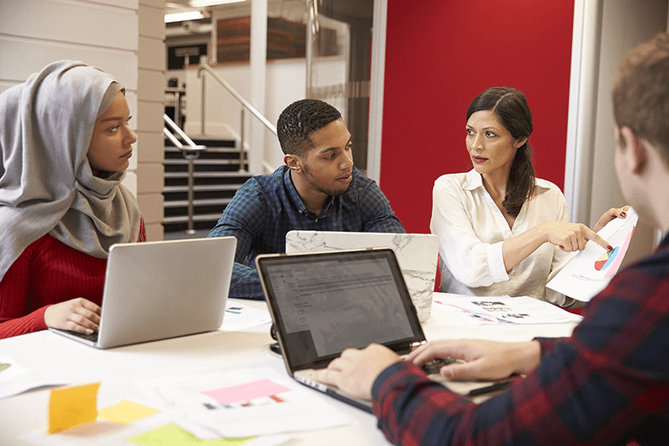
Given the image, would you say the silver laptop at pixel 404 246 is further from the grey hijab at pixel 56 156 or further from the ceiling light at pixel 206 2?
the ceiling light at pixel 206 2

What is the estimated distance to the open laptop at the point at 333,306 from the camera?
1.06 meters

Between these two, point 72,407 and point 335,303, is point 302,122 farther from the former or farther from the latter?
point 72,407

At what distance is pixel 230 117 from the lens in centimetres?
967

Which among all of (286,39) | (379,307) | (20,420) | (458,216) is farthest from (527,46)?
(286,39)

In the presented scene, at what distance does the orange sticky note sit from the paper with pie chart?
4.43 ft

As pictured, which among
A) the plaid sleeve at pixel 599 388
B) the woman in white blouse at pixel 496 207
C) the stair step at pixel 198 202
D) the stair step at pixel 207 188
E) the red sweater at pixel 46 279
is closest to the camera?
the plaid sleeve at pixel 599 388

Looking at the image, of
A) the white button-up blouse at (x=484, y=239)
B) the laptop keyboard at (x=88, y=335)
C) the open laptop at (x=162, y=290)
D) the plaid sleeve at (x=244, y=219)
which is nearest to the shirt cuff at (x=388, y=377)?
the open laptop at (x=162, y=290)

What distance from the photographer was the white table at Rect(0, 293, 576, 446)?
2.93 feet

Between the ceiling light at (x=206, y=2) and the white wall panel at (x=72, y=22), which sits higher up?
the ceiling light at (x=206, y=2)

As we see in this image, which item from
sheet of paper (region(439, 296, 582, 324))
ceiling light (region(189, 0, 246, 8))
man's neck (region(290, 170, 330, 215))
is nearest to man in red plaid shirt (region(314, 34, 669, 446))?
sheet of paper (region(439, 296, 582, 324))

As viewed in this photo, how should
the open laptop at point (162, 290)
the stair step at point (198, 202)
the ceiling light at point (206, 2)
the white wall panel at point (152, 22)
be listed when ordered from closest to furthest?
the open laptop at point (162, 290) < the white wall panel at point (152, 22) < the stair step at point (198, 202) < the ceiling light at point (206, 2)

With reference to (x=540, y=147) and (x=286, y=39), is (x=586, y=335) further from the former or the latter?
(x=286, y=39)

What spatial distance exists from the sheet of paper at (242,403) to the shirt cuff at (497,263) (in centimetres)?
116

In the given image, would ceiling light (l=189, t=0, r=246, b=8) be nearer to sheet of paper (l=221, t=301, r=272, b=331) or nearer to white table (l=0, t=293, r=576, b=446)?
sheet of paper (l=221, t=301, r=272, b=331)
